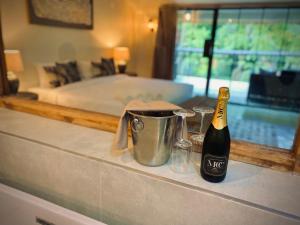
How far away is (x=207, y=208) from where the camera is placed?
64 centimetres

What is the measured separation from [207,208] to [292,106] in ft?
15.0

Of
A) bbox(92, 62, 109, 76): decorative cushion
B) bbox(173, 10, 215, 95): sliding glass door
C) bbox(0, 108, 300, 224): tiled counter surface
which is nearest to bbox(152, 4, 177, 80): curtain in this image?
bbox(173, 10, 215, 95): sliding glass door

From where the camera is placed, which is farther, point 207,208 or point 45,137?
point 45,137

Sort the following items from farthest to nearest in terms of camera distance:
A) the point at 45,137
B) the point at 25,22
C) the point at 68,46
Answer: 1. the point at 68,46
2. the point at 25,22
3. the point at 45,137

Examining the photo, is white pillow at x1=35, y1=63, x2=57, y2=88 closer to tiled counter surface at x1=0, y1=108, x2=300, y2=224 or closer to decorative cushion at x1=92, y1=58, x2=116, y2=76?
decorative cushion at x1=92, y1=58, x2=116, y2=76

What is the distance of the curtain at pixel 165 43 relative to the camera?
498cm

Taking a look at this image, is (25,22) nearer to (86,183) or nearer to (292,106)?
(86,183)

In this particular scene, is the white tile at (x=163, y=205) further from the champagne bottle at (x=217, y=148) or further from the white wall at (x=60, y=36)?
the white wall at (x=60, y=36)

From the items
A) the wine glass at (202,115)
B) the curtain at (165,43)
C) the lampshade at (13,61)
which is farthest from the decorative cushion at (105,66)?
the wine glass at (202,115)

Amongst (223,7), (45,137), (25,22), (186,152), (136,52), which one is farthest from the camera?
(136,52)

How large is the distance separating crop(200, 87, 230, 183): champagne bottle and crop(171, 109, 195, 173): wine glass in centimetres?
9

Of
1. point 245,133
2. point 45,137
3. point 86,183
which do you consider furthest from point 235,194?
point 245,133

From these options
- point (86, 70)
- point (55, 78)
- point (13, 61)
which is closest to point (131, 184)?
point (13, 61)

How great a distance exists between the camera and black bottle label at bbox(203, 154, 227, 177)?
64 centimetres
